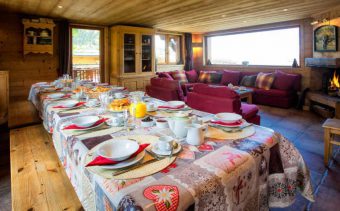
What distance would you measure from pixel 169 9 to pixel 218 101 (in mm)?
2266

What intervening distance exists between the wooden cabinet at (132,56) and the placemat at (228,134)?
468 cm

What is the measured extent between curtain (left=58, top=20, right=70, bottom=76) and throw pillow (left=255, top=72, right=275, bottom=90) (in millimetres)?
4859

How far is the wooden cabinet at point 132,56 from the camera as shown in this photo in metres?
5.59

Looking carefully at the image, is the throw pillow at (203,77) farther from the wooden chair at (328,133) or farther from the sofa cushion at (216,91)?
the wooden chair at (328,133)

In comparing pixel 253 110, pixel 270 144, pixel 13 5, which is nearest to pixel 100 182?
pixel 270 144

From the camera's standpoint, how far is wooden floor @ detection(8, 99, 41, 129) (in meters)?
3.69

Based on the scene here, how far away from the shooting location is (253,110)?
332cm

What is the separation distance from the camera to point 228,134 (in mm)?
1264

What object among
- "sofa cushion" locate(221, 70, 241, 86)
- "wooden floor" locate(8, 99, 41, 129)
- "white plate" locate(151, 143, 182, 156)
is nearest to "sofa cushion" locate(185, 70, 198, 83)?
"sofa cushion" locate(221, 70, 241, 86)

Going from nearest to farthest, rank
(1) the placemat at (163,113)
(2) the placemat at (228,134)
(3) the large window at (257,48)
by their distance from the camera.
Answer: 1. (2) the placemat at (228,134)
2. (1) the placemat at (163,113)
3. (3) the large window at (257,48)

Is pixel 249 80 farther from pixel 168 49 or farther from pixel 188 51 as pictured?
pixel 168 49

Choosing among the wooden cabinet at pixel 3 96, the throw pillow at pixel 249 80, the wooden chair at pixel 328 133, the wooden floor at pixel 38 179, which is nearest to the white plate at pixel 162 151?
the wooden floor at pixel 38 179

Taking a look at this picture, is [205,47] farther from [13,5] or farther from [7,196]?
[7,196]

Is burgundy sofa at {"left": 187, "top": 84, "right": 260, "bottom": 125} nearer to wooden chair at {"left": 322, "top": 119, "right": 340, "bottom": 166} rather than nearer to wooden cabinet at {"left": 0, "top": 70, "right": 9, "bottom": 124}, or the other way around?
wooden chair at {"left": 322, "top": 119, "right": 340, "bottom": 166}
